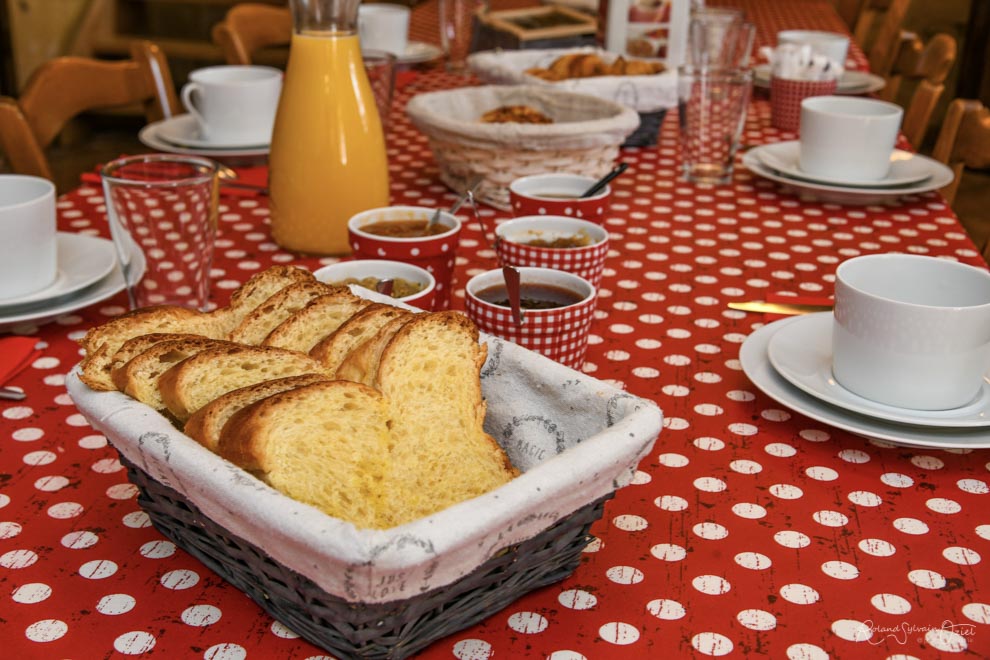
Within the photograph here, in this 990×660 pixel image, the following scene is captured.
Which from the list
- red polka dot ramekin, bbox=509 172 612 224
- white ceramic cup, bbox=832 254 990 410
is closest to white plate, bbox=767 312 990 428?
white ceramic cup, bbox=832 254 990 410

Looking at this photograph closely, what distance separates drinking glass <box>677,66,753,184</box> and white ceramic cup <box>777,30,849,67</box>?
25.8 inches

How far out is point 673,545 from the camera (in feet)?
2.57

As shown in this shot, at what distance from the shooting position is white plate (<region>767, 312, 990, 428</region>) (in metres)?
0.90

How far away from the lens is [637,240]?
4.85 ft

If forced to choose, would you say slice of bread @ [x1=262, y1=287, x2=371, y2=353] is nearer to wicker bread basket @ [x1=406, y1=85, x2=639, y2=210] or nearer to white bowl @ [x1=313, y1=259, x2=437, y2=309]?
white bowl @ [x1=313, y1=259, x2=437, y2=309]

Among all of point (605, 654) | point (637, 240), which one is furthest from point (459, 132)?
point (605, 654)

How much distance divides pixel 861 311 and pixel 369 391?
1.56ft

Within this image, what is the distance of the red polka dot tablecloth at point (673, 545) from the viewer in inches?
26.7

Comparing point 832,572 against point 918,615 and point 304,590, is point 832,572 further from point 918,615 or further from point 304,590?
point 304,590

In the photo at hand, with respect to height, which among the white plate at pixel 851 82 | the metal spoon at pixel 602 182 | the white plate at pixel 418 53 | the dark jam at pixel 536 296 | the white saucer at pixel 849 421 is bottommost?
the white saucer at pixel 849 421

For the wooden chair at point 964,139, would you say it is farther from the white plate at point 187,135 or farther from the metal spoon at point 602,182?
the white plate at point 187,135

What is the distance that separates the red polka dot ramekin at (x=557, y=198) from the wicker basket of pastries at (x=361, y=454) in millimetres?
480

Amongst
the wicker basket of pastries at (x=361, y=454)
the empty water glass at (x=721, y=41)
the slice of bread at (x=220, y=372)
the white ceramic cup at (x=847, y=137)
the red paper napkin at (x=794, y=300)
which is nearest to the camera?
the wicker basket of pastries at (x=361, y=454)

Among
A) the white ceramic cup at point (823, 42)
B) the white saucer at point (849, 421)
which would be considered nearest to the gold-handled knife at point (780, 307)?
the white saucer at point (849, 421)
